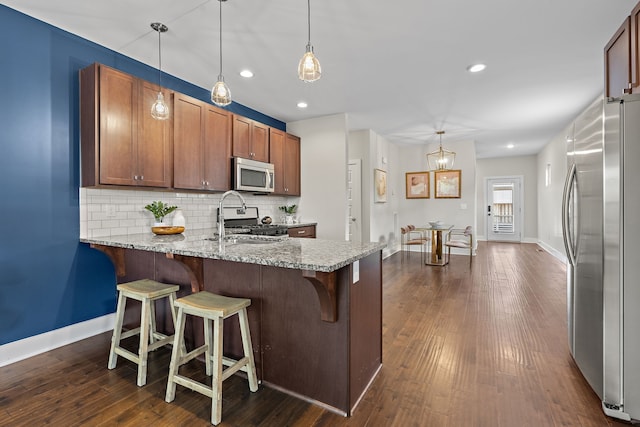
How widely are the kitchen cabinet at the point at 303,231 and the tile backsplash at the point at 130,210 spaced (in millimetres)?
1080

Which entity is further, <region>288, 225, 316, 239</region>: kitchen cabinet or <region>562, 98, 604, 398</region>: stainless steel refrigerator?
<region>288, 225, 316, 239</region>: kitchen cabinet

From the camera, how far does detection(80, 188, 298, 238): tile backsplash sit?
2.82 metres

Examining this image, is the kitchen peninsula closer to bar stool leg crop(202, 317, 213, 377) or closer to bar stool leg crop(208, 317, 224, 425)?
bar stool leg crop(202, 317, 213, 377)

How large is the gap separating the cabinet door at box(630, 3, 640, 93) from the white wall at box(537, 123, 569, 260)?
451 cm

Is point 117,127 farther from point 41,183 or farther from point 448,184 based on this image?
point 448,184

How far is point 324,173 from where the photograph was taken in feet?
16.5

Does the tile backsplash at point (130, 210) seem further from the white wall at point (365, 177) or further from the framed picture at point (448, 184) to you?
the framed picture at point (448, 184)

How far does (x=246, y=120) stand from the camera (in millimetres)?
4168

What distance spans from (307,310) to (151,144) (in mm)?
2334

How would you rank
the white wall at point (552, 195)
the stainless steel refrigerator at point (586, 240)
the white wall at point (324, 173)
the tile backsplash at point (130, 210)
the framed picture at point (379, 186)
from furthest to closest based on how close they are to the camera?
the white wall at point (552, 195), the framed picture at point (379, 186), the white wall at point (324, 173), the tile backsplash at point (130, 210), the stainless steel refrigerator at point (586, 240)

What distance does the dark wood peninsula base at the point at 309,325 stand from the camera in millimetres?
1736

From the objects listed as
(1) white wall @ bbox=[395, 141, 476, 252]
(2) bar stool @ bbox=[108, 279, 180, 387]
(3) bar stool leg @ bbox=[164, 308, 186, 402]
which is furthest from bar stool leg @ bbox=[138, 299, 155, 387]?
(1) white wall @ bbox=[395, 141, 476, 252]

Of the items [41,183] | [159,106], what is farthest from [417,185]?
[41,183]

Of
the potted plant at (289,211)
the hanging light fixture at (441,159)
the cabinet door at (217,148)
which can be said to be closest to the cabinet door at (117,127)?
the cabinet door at (217,148)
